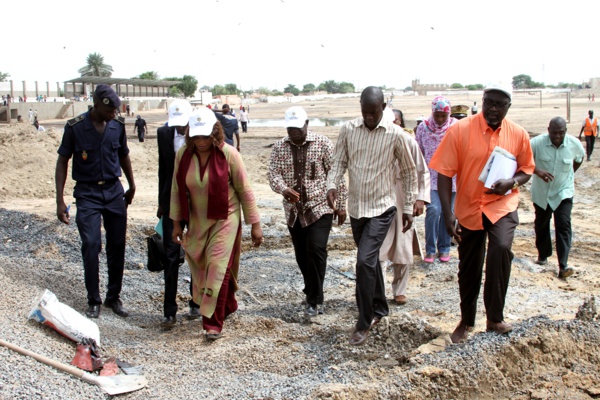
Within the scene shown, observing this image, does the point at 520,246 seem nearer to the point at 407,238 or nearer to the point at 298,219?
the point at 407,238

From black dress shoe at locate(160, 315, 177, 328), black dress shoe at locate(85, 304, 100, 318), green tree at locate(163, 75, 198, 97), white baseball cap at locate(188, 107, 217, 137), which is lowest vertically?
black dress shoe at locate(160, 315, 177, 328)

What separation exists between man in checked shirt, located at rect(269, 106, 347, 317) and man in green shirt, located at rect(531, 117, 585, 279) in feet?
9.71

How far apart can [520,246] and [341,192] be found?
4194mm

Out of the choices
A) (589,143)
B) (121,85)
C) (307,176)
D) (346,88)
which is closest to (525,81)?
(346,88)

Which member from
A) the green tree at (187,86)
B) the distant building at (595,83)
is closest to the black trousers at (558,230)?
the distant building at (595,83)

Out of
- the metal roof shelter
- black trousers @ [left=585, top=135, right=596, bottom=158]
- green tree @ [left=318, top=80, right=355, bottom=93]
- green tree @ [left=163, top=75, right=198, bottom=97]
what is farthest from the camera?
green tree @ [left=318, top=80, right=355, bottom=93]

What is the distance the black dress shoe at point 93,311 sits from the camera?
19.1 feet

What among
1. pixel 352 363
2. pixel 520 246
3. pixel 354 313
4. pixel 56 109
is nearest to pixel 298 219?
pixel 354 313

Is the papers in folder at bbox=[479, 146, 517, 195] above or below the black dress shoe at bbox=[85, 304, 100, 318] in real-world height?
above

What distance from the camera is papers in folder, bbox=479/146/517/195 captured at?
448 cm

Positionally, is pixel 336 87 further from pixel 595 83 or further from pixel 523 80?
pixel 595 83

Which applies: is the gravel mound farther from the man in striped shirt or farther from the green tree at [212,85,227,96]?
the green tree at [212,85,227,96]

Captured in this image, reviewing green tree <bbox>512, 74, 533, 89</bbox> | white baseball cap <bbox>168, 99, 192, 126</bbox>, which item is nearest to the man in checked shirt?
white baseball cap <bbox>168, 99, 192, 126</bbox>

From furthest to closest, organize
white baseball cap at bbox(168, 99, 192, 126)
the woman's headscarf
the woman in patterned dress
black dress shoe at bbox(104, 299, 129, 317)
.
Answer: the woman's headscarf, black dress shoe at bbox(104, 299, 129, 317), white baseball cap at bbox(168, 99, 192, 126), the woman in patterned dress
